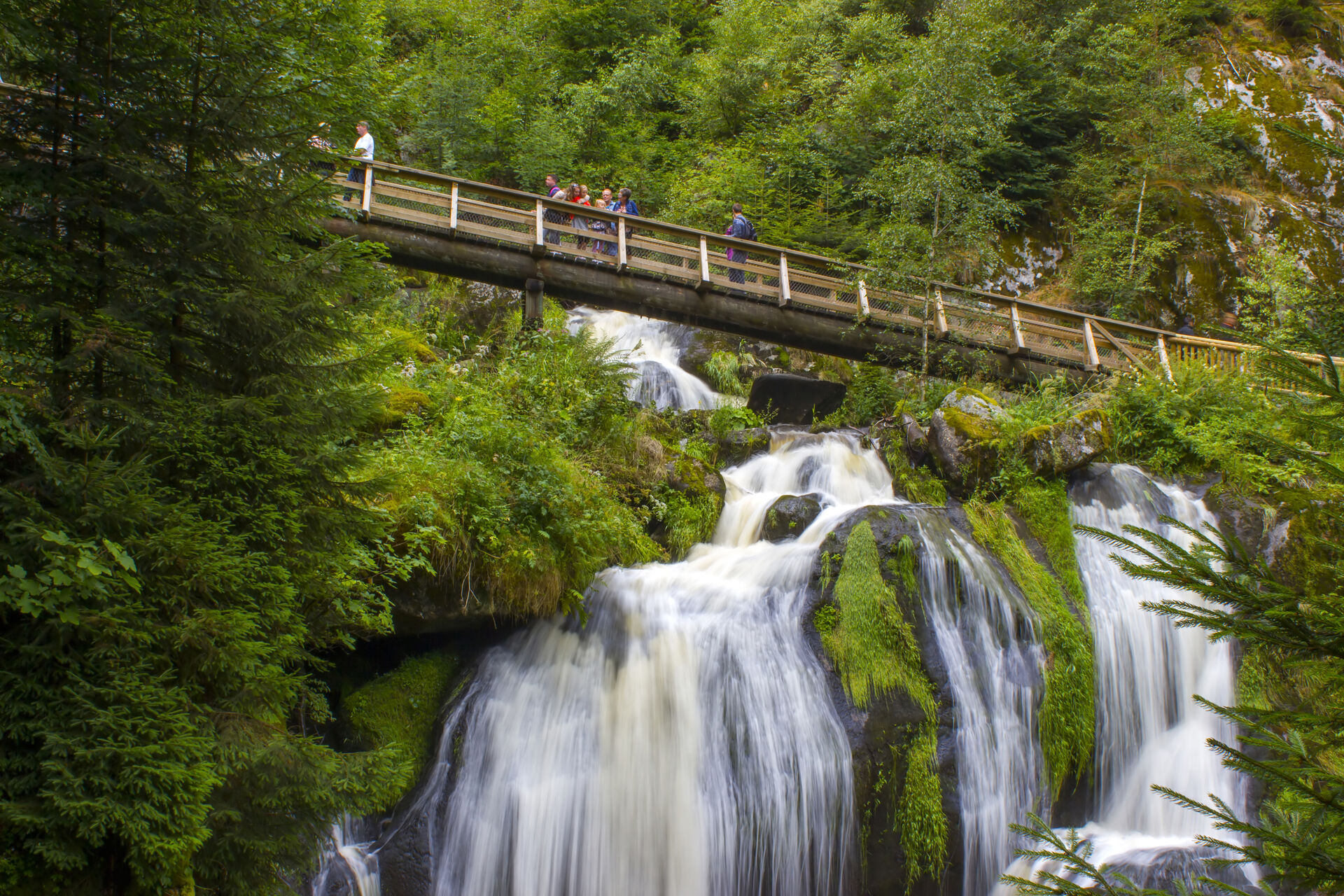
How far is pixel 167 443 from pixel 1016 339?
12.6m

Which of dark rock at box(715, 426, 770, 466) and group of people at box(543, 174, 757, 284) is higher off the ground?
group of people at box(543, 174, 757, 284)

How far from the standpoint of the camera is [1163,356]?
1234 cm

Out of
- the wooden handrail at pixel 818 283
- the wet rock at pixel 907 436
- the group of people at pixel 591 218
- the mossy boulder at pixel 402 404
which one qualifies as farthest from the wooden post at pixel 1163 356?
the mossy boulder at pixel 402 404

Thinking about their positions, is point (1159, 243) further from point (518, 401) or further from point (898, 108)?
point (518, 401)

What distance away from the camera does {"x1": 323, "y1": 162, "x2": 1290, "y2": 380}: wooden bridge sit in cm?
1159

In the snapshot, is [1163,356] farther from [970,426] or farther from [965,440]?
[965,440]

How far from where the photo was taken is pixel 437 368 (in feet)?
29.3

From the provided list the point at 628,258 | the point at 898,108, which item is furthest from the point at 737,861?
the point at 898,108

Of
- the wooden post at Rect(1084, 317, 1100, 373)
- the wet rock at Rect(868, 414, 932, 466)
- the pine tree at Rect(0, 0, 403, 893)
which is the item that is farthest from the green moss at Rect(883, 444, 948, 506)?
the pine tree at Rect(0, 0, 403, 893)

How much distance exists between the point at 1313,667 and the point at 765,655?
16.0ft

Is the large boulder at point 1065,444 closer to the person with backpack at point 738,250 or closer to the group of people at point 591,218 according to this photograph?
the person with backpack at point 738,250

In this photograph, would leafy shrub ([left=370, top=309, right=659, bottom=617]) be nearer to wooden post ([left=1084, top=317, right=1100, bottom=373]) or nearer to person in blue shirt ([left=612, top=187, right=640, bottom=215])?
person in blue shirt ([left=612, top=187, right=640, bottom=215])

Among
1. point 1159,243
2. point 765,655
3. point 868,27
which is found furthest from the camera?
point 868,27

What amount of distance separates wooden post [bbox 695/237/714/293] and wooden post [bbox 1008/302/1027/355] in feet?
17.3
